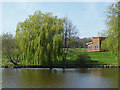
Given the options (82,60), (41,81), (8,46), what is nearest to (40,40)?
(8,46)

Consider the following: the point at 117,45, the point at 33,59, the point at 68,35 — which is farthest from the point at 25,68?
the point at 117,45

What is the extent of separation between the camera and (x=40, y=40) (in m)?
15.0

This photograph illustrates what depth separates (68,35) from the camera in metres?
17.8

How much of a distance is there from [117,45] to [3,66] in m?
10.8

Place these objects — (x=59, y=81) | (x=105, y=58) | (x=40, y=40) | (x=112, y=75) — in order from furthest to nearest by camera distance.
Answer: (x=105, y=58) → (x=40, y=40) → (x=112, y=75) → (x=59, y=81)

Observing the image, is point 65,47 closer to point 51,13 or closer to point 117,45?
point 51,13

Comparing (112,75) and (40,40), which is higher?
(40,40)

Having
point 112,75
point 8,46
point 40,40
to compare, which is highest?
point 40,40

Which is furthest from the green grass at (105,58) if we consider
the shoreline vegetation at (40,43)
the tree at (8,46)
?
the tree at (8,46)

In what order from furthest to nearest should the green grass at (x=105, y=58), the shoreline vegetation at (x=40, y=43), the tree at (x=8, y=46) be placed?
the green grass at (x=105, y=58) → the tree at (x=8, y=46) → the shoreline vegetation at (x=40, y=43)

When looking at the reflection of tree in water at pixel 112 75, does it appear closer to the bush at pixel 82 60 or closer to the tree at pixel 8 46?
the bush at pixel 82 60

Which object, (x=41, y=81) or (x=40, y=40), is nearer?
(x=41, y=81)

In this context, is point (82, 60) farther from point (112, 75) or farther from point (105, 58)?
point (105, 58)

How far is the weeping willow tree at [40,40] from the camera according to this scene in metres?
15.0
